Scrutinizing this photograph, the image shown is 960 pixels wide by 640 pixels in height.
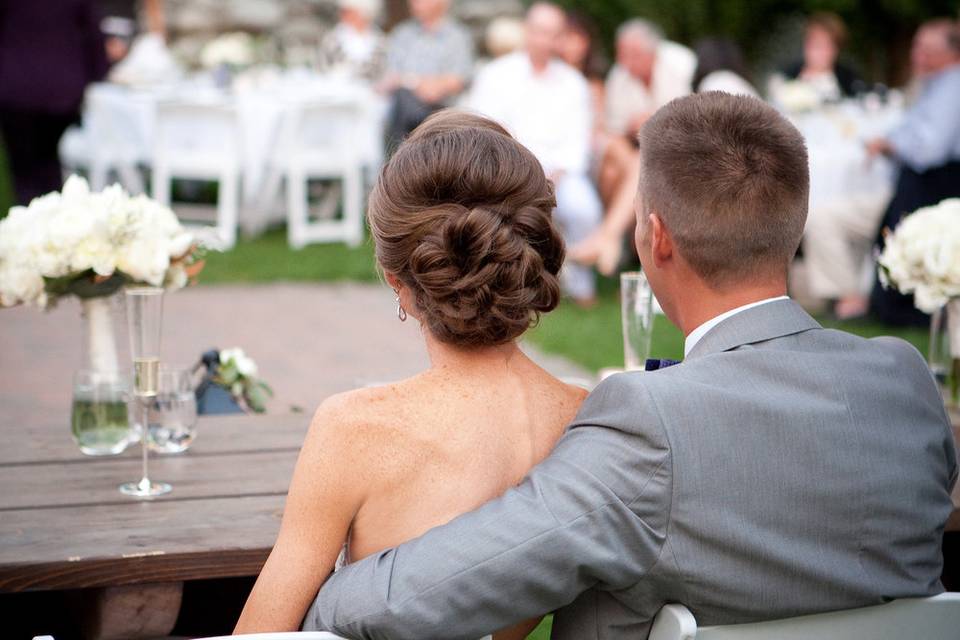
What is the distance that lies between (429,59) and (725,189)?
8.52 meters

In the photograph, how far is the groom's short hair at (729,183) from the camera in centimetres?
173

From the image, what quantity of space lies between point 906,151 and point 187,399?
5698 mm

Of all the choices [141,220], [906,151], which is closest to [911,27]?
[906,151]

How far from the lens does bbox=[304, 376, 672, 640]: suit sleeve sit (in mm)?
1551

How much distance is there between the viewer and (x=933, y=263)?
2945 mm

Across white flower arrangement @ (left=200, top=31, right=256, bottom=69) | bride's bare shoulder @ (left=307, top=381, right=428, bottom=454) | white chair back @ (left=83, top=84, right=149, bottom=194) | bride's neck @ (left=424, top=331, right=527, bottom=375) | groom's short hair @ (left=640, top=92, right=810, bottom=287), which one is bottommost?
white chair back @ (left=83, top=84, right=149, bottom=194)

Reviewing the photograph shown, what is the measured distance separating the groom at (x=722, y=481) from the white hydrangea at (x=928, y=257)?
126 centimetres

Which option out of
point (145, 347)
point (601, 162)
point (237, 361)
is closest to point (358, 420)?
point (145, 347)

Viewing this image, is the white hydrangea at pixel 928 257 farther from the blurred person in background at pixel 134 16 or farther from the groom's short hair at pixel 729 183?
the blurred person in background at pixel 134 16

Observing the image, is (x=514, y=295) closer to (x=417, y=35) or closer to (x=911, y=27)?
(x=417, y=35)

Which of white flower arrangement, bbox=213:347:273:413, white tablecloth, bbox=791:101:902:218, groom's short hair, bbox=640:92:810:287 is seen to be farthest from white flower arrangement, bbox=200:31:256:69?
groom's short hair, bbox=640:92:810:287

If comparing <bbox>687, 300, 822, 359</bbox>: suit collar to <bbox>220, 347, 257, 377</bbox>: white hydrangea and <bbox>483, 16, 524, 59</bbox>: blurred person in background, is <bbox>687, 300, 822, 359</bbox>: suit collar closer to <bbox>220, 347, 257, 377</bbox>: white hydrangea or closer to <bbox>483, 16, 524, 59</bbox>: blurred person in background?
<bbox>220, 347, 257, 377</bbox>: white hydrangea

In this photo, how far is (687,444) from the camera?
1.57 m

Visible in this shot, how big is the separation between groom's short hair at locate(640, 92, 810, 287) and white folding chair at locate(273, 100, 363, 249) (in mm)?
8119
